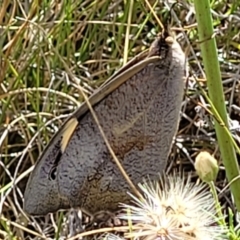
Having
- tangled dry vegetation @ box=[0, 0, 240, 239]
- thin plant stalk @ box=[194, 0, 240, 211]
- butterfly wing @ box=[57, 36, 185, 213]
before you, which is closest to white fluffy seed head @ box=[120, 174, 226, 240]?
thin plant stalk @ box=[194, 0, 240, 211]

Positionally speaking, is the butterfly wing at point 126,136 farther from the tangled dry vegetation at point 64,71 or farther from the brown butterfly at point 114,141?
the tangled dry vegetation at point 64,71

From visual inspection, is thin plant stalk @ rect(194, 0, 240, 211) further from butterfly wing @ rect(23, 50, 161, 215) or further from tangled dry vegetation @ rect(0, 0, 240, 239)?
tangled dry vegetation @ rect(0, 0, 240, 239)

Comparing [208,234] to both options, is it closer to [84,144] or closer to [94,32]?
[84,144]

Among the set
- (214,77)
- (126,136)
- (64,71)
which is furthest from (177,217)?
(64,71)

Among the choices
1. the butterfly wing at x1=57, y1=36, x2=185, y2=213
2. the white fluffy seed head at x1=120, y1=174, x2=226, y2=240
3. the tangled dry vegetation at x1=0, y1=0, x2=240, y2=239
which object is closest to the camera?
the white fluffy seed head at x1=120, y1=174, x2=226, y2=240

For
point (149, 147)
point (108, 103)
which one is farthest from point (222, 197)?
point (108, 103)

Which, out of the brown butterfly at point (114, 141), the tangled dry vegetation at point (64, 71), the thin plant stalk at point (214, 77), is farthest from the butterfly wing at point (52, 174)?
the thin plant stalk at point (214, 77)
